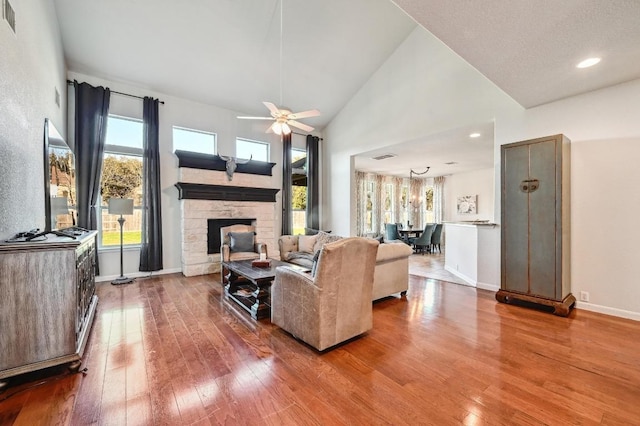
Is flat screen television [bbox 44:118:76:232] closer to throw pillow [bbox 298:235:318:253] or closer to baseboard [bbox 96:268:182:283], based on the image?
baseboard [bbox 96:268:182:283]

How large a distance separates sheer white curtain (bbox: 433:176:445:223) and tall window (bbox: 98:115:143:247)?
32.3 feet

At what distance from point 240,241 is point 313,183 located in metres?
3.05

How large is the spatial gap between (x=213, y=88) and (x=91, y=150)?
257 cm

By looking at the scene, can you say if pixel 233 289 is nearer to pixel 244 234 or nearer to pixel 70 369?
pixel 244 234

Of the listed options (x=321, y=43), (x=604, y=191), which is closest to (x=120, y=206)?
(x=321, y=43)

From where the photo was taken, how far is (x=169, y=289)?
438 centimetres

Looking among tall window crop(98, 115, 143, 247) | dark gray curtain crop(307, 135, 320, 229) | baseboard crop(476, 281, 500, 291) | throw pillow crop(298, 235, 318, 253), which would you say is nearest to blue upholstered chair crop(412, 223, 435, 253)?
dark gray curtain crop(307, 135, 320, 229)

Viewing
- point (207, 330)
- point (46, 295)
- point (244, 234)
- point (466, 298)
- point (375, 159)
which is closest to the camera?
point (46, 295)

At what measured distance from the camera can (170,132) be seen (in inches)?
219

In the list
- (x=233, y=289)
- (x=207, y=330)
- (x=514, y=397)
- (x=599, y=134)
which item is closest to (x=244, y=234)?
(x=233, y=289)

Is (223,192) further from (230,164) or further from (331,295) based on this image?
(331,295)

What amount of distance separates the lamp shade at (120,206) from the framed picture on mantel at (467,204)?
1012 centimetres

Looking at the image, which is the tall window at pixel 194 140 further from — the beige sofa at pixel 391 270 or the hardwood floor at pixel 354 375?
the beige sofa at pixel 391 270

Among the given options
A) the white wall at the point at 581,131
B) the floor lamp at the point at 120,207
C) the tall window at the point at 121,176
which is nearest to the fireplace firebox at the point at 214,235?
the tall window at the point at 121,176
